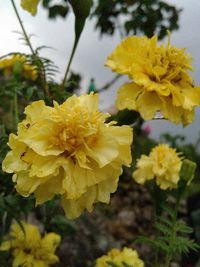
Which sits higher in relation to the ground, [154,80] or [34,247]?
[154,80]

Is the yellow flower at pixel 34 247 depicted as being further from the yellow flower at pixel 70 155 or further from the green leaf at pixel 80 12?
the yellow flower at pixel 70 155

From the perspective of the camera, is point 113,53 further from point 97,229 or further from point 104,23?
point 97,229

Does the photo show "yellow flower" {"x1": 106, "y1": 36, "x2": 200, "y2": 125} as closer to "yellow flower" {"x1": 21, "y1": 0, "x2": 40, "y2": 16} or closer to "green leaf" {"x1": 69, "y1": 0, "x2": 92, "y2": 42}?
"green leaf" {"x1": 69, "y1": 0, "x2": 92, "y2": 42}

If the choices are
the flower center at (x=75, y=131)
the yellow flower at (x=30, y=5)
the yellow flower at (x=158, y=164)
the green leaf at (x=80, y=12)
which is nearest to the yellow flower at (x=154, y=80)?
the flower center at (x=75, y=131)

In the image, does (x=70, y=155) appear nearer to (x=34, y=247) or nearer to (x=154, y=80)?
(x=154, y=80)

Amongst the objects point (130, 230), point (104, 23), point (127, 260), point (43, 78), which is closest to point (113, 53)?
point (43, 78)

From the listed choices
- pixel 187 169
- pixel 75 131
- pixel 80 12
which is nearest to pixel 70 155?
pixel 75 131
